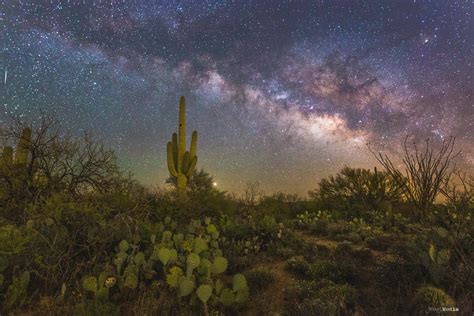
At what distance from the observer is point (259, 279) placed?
207 inches

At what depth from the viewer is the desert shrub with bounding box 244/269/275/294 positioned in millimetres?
5145

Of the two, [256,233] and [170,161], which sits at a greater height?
[170,161]

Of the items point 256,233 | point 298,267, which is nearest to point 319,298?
point 298,267

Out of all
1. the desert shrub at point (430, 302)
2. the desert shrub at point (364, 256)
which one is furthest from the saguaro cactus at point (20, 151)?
the desert shrub at point (430, 302)

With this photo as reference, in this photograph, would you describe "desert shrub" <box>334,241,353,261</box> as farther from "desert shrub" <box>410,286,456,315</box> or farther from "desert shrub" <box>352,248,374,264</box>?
"desert shrub" <box>410,286,456,315</box>

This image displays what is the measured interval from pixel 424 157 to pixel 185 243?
221 inches

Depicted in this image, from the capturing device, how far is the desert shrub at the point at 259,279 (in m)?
5.14

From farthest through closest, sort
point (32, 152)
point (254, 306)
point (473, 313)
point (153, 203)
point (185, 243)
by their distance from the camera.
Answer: point (153, 203)
point (32, 152)
point (185, 243)
point (254, 306)
point (473, 313)

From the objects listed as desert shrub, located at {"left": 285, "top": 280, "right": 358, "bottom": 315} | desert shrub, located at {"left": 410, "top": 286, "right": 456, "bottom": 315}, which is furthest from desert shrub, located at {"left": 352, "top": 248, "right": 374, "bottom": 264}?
desert shrub, located at {"left": 410, "top": 286, "right": 456, "bottom": 315}

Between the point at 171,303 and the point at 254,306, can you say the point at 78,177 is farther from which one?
the point at 254,306

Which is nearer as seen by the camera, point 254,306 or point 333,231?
point 254,306

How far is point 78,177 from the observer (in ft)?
27.0

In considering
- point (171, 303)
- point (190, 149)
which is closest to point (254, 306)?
point (171, 303)

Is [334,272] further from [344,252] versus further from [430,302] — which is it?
[430,302]
